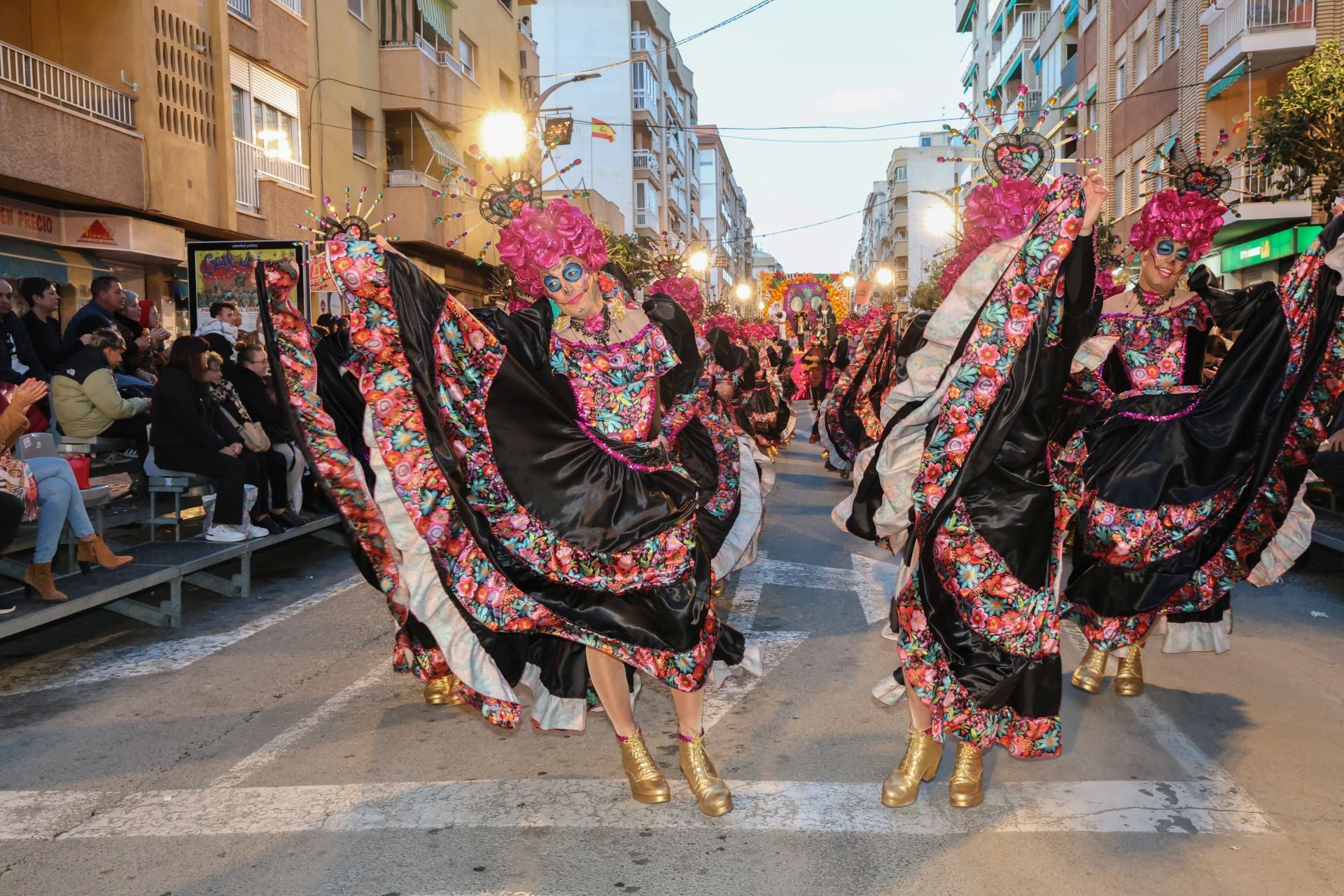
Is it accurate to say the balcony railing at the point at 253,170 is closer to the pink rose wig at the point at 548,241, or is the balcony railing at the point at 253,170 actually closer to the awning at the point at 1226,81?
the pink rose wig at the point at 548,241

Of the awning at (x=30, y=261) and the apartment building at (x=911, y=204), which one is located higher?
the apartment building at (x=911, y=204)

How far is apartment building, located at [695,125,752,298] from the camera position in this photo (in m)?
88.4

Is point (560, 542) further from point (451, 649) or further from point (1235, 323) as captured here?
point (1235, 323)

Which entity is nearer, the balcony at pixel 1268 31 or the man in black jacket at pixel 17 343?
the man in black jacket at pixel 17 343

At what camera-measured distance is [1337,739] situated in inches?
175

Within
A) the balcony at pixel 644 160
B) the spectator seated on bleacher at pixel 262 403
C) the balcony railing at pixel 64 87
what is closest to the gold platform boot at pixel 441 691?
the spectator seated on bleacher at pixel 262 403

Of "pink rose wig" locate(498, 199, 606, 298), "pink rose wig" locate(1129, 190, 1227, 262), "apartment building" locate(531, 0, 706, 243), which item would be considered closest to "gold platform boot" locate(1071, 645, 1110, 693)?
"pink rose wig" locate(1129, 190, 1227, 262)

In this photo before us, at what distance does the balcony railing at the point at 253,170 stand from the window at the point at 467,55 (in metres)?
8.91

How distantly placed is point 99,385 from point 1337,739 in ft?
24.7

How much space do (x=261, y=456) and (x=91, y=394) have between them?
3.90 ft

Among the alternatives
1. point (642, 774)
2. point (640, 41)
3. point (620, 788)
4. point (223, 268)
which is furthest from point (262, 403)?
point (640, 41)

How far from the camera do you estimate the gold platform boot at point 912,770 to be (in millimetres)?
3828

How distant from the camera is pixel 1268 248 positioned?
2200 cm

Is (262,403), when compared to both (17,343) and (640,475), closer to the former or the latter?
(17,343)
